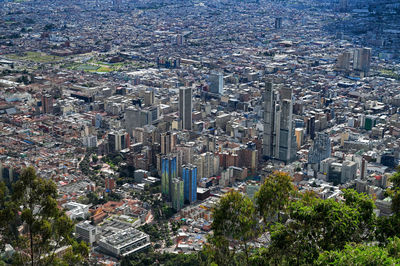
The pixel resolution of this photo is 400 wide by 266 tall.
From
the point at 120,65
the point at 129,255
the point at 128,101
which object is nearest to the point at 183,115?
the point at 128,101

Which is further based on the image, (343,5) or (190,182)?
(343,5)

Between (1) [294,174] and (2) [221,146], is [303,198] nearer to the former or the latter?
(1) [294,174]

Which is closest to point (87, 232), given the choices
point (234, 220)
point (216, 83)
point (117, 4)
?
point (234, 220)

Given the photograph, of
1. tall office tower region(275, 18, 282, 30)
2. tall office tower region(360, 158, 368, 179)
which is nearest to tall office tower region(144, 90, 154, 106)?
tall office tower region(360, 158, 368, 179)

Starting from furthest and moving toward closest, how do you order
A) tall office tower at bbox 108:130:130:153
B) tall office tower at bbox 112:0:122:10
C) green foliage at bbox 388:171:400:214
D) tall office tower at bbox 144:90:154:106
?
tall office tower at bbox 112:0:122:10, tall office tower at bbox 144:90:154:106, tall office tower at bbox 108:130:130:153, green foliage at bbox 388:171:400:214

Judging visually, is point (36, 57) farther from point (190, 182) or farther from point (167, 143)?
point (190, 182)

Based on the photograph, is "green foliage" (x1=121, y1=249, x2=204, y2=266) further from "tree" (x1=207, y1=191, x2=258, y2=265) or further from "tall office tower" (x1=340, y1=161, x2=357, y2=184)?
"tall office tower" (x1=340, y1=161, x2=357, y2=184)
